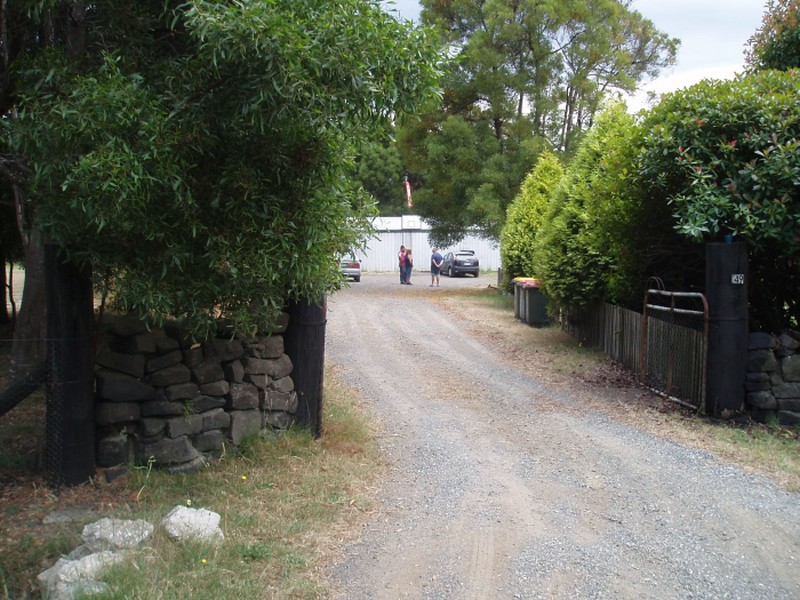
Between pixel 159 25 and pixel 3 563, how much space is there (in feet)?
13.1

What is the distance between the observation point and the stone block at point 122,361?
5805 millimetres

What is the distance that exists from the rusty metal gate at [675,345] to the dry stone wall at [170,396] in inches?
203

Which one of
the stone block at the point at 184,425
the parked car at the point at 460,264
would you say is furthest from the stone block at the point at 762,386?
the parked car at the point at 460,264

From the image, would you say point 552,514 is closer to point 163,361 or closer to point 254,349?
point 254,349

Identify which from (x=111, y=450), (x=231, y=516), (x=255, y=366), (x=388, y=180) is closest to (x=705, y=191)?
(x=255, y=366)

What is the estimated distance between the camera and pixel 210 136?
5113 millimetres

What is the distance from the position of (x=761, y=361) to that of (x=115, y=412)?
681cm

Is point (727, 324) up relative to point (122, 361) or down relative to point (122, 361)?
up

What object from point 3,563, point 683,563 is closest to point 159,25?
point 3,563

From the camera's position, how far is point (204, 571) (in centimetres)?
444

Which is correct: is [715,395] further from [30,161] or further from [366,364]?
[30,161]

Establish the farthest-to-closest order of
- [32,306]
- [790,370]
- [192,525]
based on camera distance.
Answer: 1. [790,370]
2. [32,306]
3. [192,525]

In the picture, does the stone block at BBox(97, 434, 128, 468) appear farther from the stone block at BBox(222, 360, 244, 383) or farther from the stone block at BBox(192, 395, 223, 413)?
the stone block at BBox(222, 360, 244, 383)

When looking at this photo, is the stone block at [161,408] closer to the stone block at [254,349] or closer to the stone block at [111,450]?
the stone block at [111,450]
